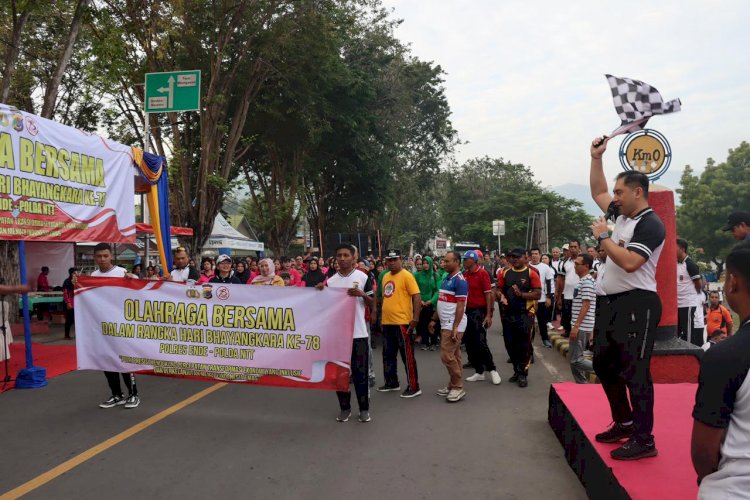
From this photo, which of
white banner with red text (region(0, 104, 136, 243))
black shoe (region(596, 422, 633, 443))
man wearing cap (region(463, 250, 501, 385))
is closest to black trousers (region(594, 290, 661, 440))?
black shoe (region(596, 422, 633, 443))

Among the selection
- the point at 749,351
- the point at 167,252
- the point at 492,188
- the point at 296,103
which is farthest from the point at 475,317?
the point at 492,188

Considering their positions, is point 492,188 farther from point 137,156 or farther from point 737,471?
point 737,471

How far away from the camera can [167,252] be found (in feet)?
33.0

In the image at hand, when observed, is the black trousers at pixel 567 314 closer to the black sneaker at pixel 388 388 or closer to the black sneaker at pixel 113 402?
the black sneaker at pixel 388 388

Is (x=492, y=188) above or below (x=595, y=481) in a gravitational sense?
above

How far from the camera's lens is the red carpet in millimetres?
8406

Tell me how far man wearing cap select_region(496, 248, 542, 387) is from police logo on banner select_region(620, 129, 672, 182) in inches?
77.0

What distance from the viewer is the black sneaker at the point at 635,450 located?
364 cm

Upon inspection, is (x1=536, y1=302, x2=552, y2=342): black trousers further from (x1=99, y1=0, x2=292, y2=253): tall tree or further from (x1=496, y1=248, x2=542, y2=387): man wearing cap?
(x1=99, y1=0, x2=292, y2=253): tall tree

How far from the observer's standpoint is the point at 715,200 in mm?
33938

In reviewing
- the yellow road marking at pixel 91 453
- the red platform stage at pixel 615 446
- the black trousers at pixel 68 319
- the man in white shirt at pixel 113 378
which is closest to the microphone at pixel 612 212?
the red platform stage at pixel 615 446

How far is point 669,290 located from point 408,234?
58.3m

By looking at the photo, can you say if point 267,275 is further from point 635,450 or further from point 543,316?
point 635,450

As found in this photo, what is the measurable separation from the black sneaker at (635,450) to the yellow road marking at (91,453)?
13.5ft
